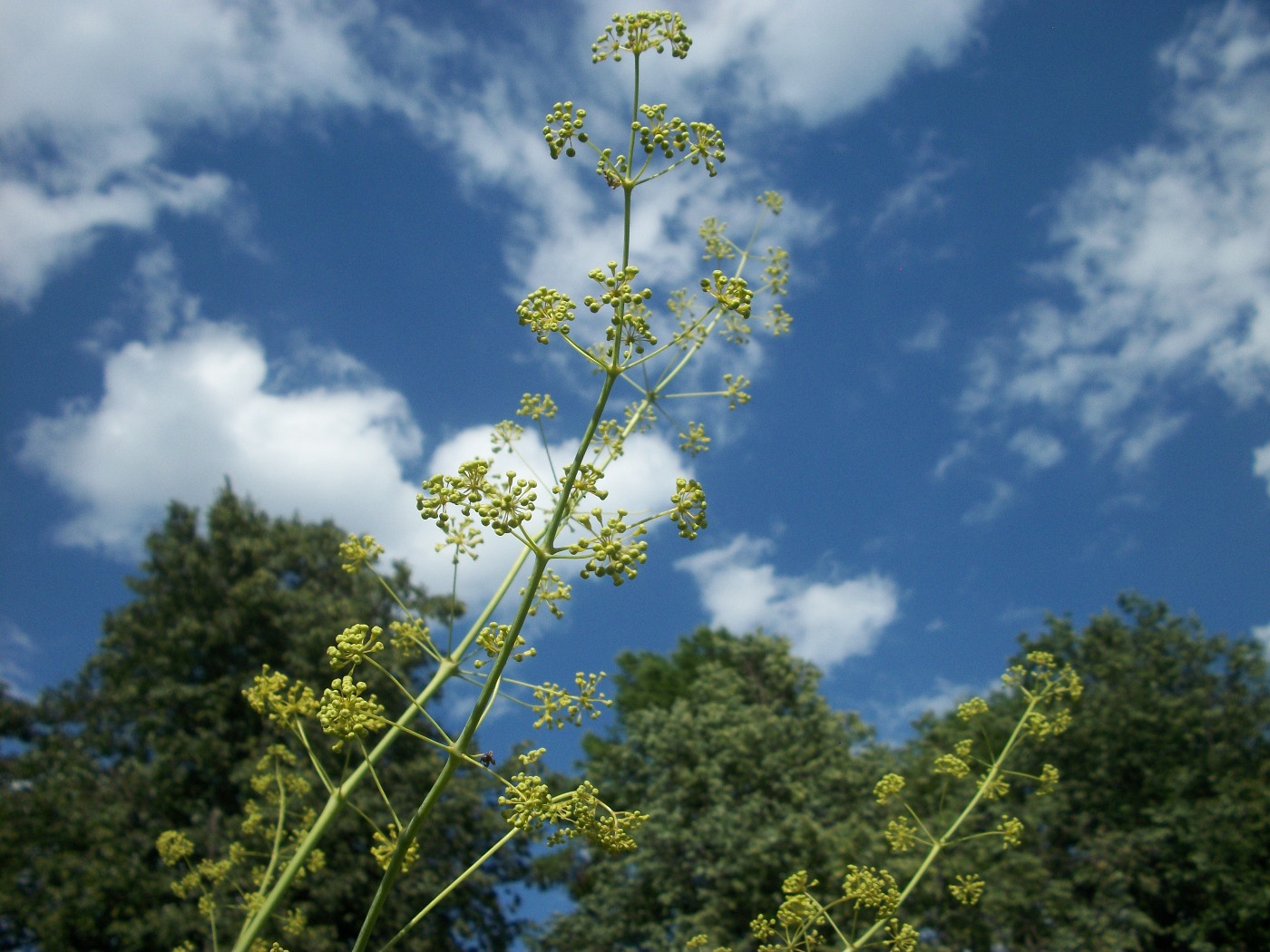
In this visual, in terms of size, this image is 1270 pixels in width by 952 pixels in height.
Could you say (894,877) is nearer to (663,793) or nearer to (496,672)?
(496,672)

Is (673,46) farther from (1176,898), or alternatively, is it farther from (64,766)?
(1176,898)

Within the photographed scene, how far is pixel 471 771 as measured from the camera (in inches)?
1032

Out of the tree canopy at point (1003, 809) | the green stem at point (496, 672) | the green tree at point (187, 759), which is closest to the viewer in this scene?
the green stem at point (496, 672)

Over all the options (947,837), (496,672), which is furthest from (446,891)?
(947,837)

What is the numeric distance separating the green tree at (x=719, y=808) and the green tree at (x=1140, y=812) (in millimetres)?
3407

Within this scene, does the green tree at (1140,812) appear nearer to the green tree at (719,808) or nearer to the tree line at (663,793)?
the tree line at (663,793)

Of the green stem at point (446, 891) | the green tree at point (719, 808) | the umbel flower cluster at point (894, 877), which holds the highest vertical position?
the green tree at point (719, 808)

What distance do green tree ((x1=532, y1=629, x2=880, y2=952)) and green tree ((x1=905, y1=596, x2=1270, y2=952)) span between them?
3407 mm

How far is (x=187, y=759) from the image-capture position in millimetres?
24453

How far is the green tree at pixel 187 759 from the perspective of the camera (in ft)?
73.5

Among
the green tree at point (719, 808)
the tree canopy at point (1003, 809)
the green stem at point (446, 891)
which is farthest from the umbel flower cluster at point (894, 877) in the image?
the green tree at point (719, 808)

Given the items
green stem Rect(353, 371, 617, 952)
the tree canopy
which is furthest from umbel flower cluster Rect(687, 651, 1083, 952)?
the tree canopy

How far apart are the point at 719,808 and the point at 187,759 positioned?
51.8 feet

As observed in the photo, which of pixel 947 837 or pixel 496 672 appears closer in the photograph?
pixel 496 672
